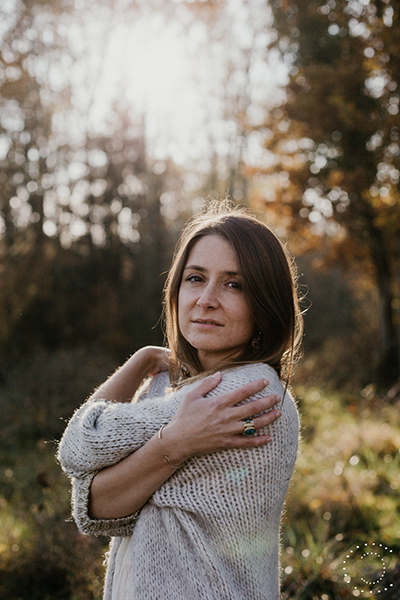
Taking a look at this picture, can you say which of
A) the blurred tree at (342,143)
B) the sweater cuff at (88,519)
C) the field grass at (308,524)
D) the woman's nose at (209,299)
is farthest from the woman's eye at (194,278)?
the blurred tree at (342,143)

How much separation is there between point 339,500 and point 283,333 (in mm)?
3343

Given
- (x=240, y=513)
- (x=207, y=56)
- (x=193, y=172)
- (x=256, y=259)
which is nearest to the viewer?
(x=240, y=513)

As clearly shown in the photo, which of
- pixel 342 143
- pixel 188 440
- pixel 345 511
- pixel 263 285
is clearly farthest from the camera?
pixel 342 143

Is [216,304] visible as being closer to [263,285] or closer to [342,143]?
A: [263,285]

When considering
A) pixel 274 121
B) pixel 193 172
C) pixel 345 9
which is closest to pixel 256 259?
pixel 345 9

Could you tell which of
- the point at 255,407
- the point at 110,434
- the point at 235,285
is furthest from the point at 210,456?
the point at 235,285

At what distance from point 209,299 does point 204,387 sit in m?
0.32

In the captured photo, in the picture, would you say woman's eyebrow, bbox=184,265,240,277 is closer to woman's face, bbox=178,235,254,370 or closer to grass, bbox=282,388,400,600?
woman's face, bbox=178,235,254,370

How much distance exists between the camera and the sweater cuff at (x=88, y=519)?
5.02 feet

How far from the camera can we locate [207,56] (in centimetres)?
1499

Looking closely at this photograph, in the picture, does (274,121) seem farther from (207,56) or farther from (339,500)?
(339,500)

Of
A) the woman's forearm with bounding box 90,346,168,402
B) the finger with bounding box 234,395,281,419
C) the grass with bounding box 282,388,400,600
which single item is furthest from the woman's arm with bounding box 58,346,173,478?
the grass with bounding box 282,388,400,600

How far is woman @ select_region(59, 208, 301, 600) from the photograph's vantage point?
1423 mm

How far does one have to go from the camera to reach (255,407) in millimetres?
1421
